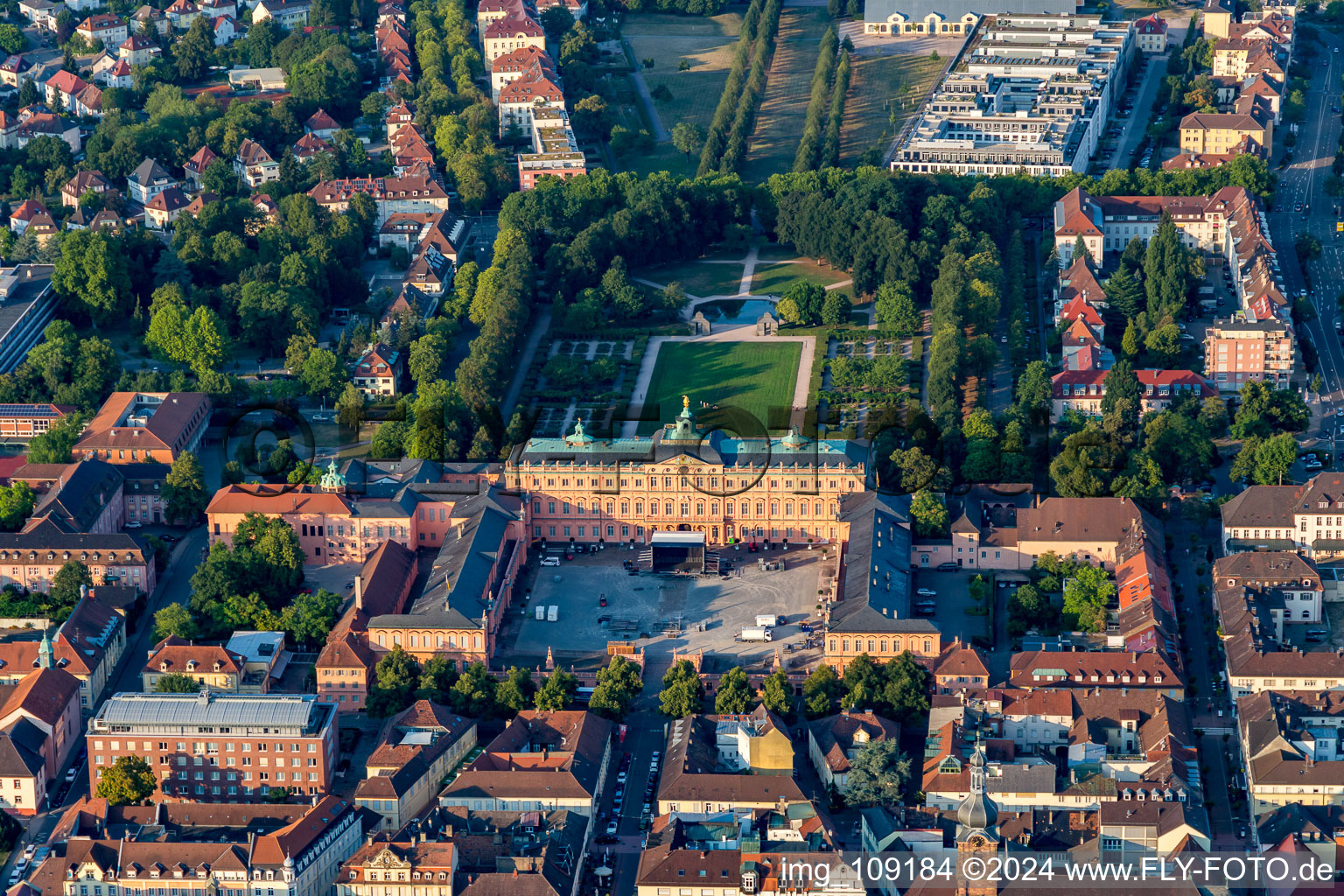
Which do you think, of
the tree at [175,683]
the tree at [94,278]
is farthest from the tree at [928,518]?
the tree at [94,278]

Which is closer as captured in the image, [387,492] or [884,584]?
[884,584]

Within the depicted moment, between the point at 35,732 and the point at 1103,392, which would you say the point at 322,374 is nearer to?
the point at 35,732

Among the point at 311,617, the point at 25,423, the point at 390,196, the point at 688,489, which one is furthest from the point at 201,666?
the point at 390,196

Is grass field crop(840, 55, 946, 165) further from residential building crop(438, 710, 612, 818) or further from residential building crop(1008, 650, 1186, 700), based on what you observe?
residential building crop(438, 710, 612, 818)

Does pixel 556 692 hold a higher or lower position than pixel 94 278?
higher

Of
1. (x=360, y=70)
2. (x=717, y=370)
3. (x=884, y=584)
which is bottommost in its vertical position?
(x=360, y=70)

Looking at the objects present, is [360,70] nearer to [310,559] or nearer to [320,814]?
[310,559]

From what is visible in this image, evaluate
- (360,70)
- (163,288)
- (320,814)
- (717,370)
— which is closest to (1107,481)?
(717,370)

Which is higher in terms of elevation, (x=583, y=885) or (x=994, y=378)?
(x=583, y=885)
